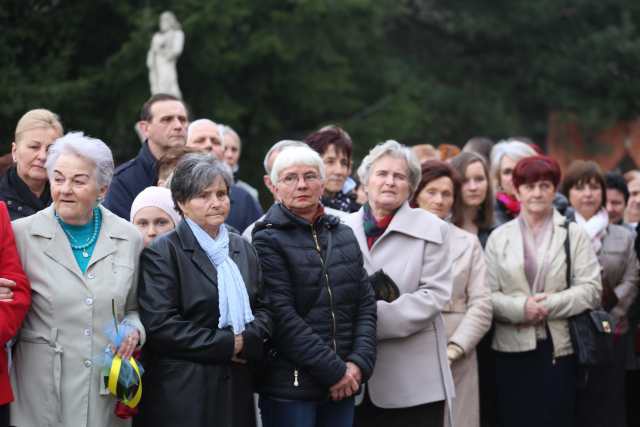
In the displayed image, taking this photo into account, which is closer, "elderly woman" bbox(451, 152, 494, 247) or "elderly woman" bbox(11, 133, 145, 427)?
"elderly woman" bbox(11, 133, 145, 427)

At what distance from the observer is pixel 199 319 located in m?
4.33

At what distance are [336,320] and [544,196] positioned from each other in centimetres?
215

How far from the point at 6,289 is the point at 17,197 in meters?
→ 1.18

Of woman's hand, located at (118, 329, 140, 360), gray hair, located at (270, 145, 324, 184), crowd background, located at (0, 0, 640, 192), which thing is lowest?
woman's hand, located at (118, 329, 140, 360)

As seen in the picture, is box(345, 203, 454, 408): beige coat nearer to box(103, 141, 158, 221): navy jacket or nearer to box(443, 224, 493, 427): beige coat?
box(443, 224, 493, 427): beige coat

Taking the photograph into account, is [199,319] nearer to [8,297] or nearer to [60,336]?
[60,336]

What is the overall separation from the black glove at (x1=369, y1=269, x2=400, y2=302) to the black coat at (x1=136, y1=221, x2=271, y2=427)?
0.93 metres

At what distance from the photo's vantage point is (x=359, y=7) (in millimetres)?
20062

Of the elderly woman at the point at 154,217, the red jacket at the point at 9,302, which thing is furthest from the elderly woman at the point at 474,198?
the red jacket at the point at 9,302

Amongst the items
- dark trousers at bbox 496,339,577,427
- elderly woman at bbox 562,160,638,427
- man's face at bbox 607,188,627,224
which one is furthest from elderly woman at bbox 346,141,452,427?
man's face at bbox 607,188,627,224

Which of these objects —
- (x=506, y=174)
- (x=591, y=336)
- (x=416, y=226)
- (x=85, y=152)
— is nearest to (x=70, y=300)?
(x=85, y=152)

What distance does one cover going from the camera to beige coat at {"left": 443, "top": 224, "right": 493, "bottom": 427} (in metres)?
5.90

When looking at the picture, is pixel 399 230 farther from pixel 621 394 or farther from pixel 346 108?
pixel 346 108

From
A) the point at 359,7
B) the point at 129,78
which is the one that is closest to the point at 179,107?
the point at 129,78
